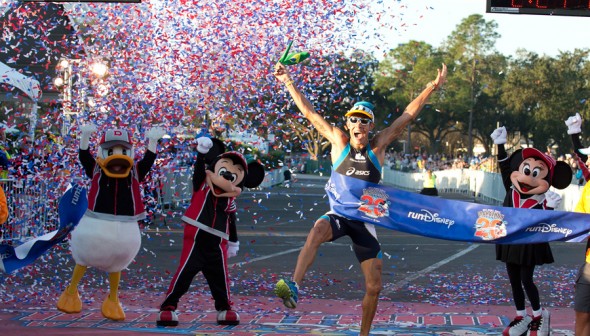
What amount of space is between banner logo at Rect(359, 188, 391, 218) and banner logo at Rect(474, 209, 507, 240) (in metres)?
0.71

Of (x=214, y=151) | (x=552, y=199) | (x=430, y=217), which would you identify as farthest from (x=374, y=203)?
(x=214, y=151)

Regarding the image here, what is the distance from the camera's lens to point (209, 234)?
28.3ft

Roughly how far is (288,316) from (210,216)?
1.23 metres

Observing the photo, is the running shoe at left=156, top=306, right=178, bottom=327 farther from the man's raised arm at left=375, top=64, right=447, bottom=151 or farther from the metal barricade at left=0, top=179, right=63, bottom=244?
the metal barricade at left=0, top=179, right=63, bottom=244

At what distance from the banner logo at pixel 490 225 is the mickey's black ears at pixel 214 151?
8.02 ft

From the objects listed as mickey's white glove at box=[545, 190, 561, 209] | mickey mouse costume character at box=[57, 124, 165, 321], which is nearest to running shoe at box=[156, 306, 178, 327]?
mickey mouse costume character at box=[57, 124, 165, 321]

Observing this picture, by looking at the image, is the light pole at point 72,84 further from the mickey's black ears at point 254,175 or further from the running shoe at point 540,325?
the running shoe at point 540,325

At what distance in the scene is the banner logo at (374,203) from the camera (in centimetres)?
786

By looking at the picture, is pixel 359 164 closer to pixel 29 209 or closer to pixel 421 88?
pixel 29 209

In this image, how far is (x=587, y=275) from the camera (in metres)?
6.56

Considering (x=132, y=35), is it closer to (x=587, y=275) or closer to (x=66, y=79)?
(x=66, y=79)

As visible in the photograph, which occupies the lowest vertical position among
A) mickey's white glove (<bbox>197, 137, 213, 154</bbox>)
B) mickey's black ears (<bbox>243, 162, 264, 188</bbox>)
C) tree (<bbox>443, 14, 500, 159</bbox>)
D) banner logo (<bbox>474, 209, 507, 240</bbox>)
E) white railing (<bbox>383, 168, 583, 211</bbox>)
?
white railing (<bbox>383, 168, 583, 211</bbox>)

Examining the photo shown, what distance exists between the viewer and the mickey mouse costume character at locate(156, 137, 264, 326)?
8.55 meters

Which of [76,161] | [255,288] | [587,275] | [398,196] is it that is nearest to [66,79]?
[76,161]
